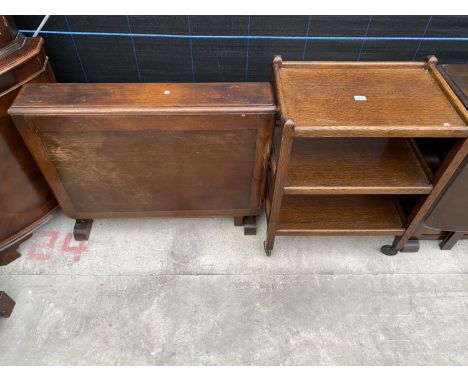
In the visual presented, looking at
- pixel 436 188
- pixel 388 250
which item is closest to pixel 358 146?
pixel 436 188

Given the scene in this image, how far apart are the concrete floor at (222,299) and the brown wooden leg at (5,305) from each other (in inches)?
1.4

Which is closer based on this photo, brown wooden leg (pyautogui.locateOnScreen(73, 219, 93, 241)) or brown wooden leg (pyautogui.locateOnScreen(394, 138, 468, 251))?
brown wooden leg (pyautogui.locateOnScreen(394, 138, 468, 251))

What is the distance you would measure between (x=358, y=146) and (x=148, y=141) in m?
0.89

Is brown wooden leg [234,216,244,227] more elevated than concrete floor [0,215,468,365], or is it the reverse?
brown wooden leg [234,216,244,227]

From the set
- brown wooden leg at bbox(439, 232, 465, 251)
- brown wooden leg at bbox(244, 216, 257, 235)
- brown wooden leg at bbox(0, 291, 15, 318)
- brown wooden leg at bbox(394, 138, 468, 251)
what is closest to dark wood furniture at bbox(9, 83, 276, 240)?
brown wooden leg at bbox(244, 216, 257, 235)

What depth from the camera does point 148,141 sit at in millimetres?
1357

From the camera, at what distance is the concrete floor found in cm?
145

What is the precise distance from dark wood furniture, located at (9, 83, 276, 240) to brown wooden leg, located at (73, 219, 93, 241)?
4.6 inches

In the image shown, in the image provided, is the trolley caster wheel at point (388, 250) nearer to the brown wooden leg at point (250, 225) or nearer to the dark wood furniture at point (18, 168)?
the brown wooden leg at point (250, 225)

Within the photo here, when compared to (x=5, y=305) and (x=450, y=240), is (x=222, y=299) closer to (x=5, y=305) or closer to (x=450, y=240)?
(x=5, y=305)

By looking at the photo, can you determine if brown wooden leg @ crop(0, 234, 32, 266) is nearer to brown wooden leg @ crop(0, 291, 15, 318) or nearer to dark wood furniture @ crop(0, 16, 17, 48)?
brown wooden leg @ crop(0, 291, 15, 318)

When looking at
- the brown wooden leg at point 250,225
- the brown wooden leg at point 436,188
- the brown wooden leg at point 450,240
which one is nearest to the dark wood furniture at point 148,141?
the brown wooden leg at point 250,225

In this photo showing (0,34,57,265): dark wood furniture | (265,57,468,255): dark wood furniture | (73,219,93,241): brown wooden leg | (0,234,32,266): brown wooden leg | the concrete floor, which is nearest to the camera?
(265,57,468,255): dark wood furniture

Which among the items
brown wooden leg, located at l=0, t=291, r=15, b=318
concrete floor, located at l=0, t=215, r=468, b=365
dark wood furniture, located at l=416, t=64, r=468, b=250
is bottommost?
concrete floor, located at l=0, t=215, r=468, b=365
